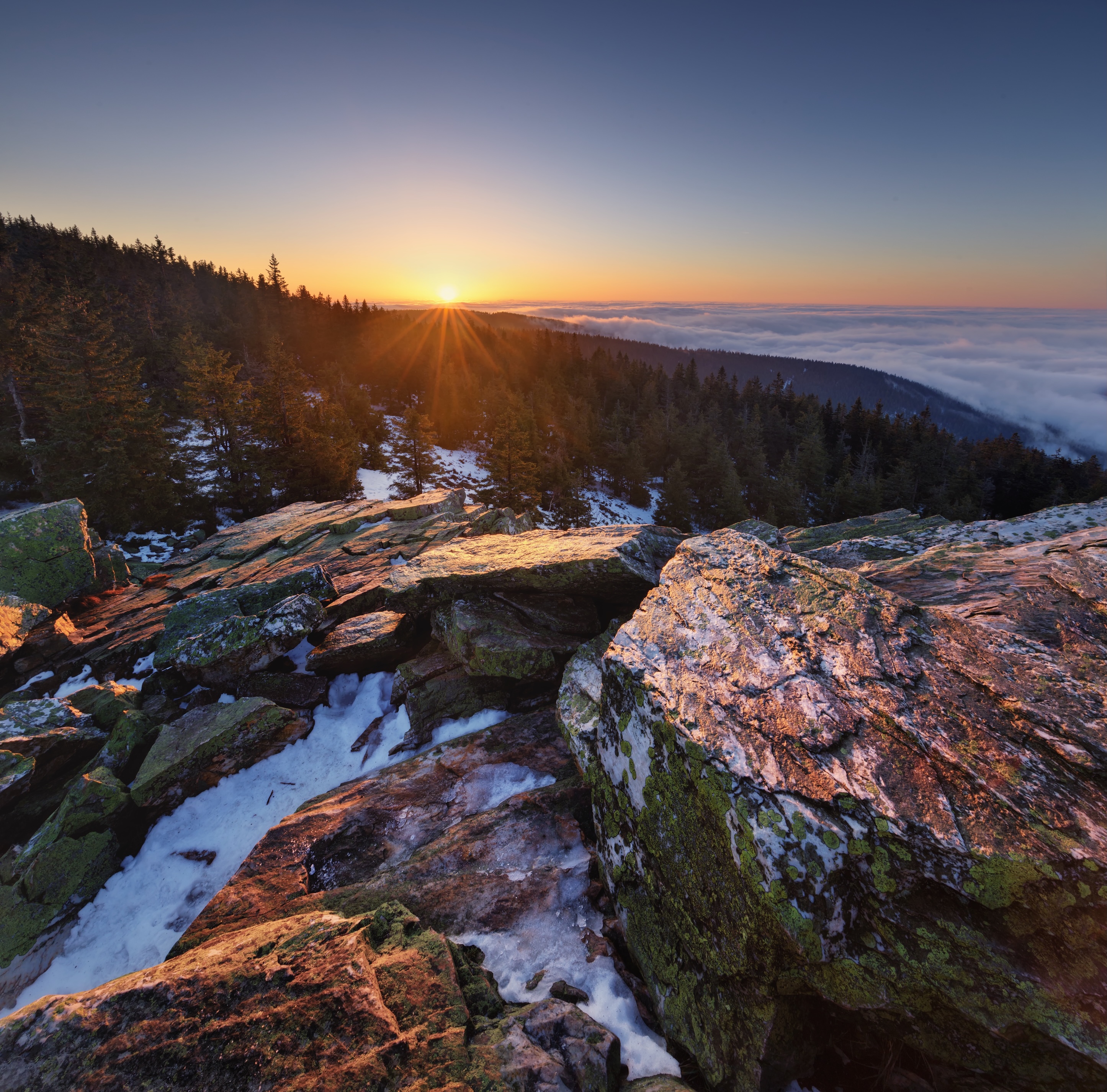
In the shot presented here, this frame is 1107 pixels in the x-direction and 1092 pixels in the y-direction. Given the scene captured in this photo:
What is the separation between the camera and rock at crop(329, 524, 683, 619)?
9188 millimetres

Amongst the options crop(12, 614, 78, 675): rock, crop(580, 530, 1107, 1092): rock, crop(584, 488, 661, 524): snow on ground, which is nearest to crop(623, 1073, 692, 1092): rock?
crop(580, 530, 1107, 1092): rock

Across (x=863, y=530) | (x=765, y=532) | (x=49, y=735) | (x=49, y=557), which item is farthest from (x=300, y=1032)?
(x=49, y=557)

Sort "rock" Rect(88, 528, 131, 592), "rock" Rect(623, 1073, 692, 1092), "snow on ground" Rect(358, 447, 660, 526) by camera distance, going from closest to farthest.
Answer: "rock" Rect(623, 1073, 692, 1092) → "rock" Rect(88, 528, 131, 592) → "snow on ground" Rect(358, 447, 660, 526)

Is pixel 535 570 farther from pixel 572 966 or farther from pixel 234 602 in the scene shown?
pixel 234 602

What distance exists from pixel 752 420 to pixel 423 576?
272 ft

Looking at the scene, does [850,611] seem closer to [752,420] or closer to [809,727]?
[809,727]

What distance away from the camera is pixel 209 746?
8.27 m

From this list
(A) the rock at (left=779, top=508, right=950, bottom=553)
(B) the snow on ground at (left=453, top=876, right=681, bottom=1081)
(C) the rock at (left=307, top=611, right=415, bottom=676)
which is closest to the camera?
(B) the snow on ground at (left=453, top=876, right=681, bottom=1081)

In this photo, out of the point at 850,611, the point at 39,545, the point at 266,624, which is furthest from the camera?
the point at 39,545

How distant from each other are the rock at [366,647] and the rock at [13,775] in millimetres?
4381

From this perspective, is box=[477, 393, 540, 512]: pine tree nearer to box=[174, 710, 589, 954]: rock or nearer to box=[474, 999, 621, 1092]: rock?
box=[174, 710, 589, 954]: rock

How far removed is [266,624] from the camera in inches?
403

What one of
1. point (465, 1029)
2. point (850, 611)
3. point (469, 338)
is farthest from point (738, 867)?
point (469, 338)

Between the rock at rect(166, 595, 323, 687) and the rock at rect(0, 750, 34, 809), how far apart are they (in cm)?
248
